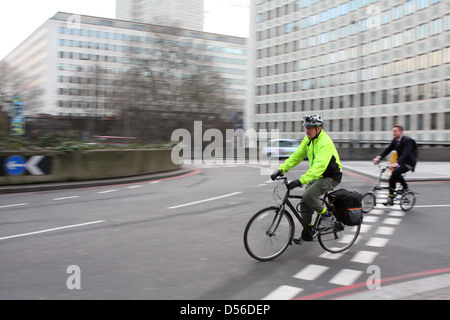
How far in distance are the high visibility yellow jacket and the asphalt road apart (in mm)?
1054

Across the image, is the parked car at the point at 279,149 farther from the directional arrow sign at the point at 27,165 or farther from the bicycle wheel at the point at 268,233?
the bicycle wheel at the point at 268,233

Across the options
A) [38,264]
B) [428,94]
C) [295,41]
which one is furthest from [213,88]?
[38,264]

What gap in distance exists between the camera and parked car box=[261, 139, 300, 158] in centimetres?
3319

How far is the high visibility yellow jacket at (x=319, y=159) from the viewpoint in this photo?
5.16 m

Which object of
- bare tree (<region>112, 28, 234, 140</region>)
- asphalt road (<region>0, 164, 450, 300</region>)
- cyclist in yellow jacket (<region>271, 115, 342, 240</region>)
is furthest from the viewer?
bare tree (<region>112, 28, 234, 140</region>)

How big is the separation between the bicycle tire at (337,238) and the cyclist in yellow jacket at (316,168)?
0.52 ft

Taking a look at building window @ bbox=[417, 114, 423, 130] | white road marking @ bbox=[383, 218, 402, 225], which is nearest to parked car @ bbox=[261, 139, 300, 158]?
building window @ bbox=[417, 114, 423, 130]

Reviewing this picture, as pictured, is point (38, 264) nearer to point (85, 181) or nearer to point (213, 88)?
point (85, 181)

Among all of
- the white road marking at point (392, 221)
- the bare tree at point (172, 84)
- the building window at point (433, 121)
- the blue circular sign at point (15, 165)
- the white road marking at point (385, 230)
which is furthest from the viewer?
the building window at point (433, 121)

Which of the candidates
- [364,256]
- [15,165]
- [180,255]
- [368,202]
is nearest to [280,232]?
[364,256]

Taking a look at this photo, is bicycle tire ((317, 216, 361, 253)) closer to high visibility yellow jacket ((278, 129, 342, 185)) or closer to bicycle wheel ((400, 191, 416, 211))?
high visibility yellow jacket ((278, 129, 342, 185))

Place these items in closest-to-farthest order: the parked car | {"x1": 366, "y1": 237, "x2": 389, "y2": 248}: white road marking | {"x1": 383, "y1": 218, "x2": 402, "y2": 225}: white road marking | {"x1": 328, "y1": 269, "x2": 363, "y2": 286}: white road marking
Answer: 1. {"x1": 328, "y1": 269, "x2": 363, "y2": 286}: white road marking
2. {"x1": 366, "y1": 237, "x2": 389, "y2": 248}: white road marking
3. {"x1": 383, "y1": 218, "x2": 402, "y2": 225}: white road marking
4. the parked car

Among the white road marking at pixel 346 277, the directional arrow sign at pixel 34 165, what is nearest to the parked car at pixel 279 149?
the directional arrow sign at pixel 34 165

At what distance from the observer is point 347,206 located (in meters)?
5.66
